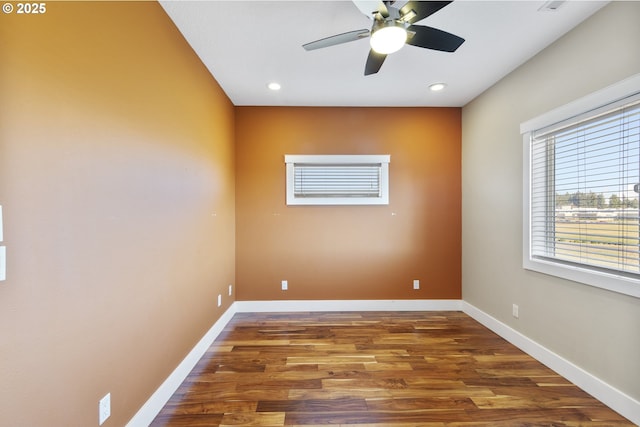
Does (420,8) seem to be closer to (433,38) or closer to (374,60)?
(433,38)

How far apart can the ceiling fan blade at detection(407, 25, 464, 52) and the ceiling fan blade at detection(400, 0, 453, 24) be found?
0.08 meters

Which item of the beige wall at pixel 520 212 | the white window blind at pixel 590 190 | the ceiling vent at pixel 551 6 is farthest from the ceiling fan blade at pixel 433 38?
the white window blind at pixel 590 190

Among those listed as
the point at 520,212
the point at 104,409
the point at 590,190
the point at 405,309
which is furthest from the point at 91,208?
the point at 405,309

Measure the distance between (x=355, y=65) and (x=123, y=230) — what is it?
226cm

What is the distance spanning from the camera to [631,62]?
1.60 m

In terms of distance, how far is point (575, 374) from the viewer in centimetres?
194

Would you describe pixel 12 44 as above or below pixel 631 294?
above

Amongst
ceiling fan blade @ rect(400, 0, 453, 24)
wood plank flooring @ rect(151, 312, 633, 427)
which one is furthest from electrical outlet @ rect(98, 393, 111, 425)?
ceiling fan blade @ rect(400, 0, 453, 24)

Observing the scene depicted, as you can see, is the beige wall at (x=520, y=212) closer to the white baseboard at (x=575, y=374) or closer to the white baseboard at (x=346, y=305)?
the white baseboard at (x=575, y=374)

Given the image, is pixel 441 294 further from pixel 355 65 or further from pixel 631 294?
pixel 355 65

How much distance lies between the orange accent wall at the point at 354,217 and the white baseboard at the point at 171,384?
946 millimetres

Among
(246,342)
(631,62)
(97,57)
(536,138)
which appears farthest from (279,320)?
(631,62)

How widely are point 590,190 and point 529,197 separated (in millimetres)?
489

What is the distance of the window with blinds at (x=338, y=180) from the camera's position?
3.38m
